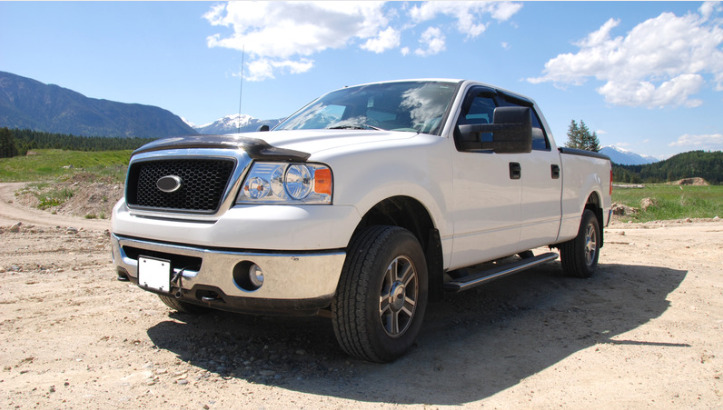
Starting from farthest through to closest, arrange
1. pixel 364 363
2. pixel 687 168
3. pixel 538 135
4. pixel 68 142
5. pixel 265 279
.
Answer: pixel 68 142 → pixel 687 168 → pixel 538 135 → pixel 364 363 → pixel 265 279

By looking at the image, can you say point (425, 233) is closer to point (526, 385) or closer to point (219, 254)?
point (526, 385)

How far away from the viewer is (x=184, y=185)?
2770mm

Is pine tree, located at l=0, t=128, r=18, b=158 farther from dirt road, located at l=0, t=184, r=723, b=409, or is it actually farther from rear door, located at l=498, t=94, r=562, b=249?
rear door, located at l=498, t=94, r=562, b=249

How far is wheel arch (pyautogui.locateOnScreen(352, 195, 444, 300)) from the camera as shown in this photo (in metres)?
3.17

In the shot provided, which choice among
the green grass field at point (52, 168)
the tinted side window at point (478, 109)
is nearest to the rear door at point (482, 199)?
the tinted side window at point (478, 109)

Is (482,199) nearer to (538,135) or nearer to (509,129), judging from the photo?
(509,129)

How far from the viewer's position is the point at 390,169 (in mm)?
2875

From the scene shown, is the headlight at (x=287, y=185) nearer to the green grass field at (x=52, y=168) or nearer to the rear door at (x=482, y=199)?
the rear door at (x=482, y=199)

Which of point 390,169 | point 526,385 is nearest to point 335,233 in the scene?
point 390,169

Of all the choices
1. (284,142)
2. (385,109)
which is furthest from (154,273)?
(385,109)

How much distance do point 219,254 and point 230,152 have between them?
0.54 m

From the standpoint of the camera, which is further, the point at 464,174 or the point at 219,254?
the point at 464,174

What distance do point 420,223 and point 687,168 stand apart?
17658 centimetres

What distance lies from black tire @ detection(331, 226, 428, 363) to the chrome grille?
787mm
